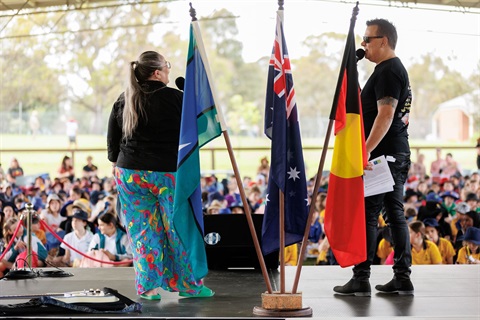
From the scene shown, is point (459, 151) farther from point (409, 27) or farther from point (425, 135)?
point (409, 27)

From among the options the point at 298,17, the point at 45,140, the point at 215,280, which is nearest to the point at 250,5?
the point at 298,17

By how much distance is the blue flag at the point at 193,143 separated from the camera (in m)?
5.18

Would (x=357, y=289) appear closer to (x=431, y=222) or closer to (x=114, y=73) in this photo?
(x=431, y=222)

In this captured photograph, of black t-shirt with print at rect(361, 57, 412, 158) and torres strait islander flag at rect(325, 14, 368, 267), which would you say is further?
black t-shirt with print at rect(361, 57, 412, 158)

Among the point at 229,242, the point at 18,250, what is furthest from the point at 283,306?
the point at 18,250

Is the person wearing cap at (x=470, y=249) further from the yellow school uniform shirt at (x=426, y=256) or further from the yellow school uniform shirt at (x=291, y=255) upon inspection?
the yellow school uniform shirt at (x=291, y=255)

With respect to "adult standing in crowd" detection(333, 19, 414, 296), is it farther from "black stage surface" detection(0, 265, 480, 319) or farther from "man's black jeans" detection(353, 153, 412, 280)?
"black stage surface" detection(0, 265, 480, 319)

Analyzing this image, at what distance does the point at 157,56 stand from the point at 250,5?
19504mm

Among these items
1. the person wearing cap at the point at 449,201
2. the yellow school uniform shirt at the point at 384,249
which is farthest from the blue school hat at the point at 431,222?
the person wearing cap at the point at 449,201

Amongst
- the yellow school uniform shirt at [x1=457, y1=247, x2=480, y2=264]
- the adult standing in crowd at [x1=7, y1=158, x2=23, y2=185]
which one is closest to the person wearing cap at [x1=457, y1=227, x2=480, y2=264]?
the yellow school uniform shirt at [x1=457, y1=247, x2=480, y2=264]

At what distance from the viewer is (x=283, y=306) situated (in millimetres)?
4988

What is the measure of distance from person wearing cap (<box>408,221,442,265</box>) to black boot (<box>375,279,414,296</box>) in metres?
3.22

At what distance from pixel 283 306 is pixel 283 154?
839 millimetres

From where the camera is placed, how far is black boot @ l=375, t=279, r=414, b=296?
585cm
